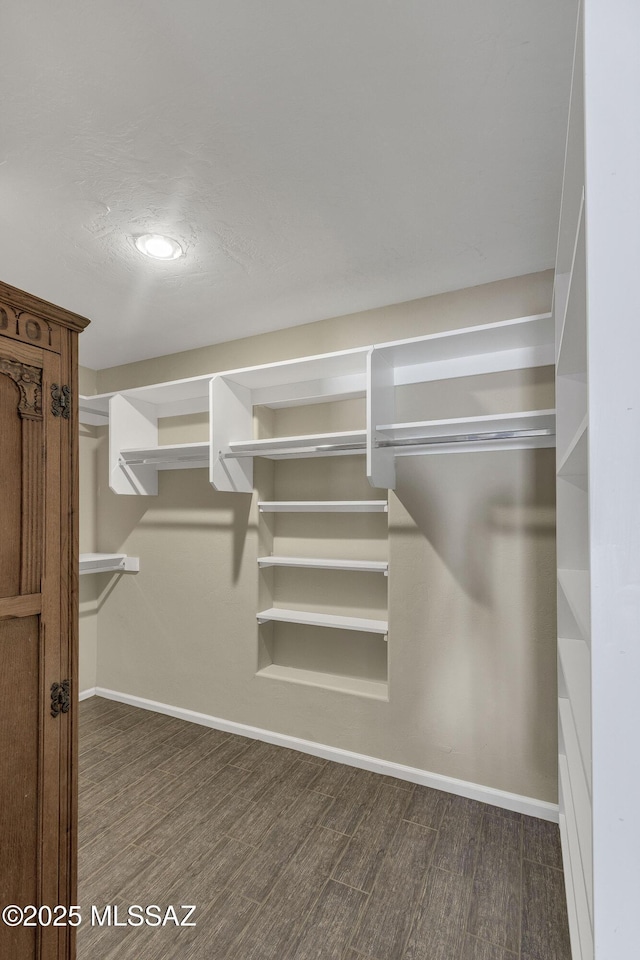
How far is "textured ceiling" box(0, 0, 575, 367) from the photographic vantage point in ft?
3.90

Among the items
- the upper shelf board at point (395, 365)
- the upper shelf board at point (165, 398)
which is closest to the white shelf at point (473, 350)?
the upper shelf board at point (395, 365)

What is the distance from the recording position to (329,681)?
295 centimetres

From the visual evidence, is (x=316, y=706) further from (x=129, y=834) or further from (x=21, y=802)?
(x=21, y=802)

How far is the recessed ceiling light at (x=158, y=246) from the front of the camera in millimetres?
2080

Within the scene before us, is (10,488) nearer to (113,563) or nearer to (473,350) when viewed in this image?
(473,350)

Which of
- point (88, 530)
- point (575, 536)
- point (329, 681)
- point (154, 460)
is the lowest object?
point (329, 681)

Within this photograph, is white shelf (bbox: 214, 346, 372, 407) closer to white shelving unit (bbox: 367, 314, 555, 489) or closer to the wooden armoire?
white shelving unit (bbox: 367, 314, 555, 489)

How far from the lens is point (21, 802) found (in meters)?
1.24

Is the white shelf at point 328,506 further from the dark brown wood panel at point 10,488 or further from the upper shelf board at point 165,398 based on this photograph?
the dark brown wood panel at point 10,488

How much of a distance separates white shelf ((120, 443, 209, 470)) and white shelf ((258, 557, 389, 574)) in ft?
2.49

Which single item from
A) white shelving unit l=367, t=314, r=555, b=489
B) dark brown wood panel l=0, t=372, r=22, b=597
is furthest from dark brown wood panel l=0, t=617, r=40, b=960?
white shelving unit l=367, t=314, r=555, b=489

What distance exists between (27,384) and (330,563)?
5.93 feet

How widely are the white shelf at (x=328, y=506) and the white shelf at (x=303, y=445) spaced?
277 mm

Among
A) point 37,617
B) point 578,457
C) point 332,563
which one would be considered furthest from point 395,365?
point 37,617
